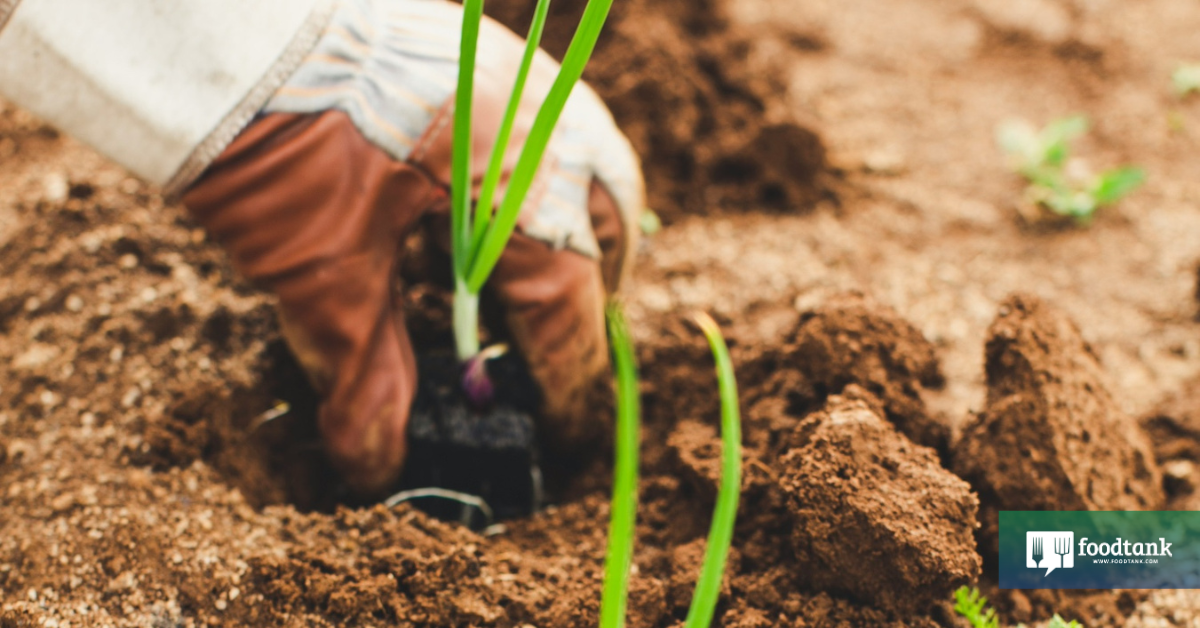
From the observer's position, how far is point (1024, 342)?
1.12 m

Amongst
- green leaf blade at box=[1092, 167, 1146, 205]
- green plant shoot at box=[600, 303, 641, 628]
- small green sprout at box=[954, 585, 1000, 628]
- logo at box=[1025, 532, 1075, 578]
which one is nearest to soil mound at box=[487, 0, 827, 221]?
green leaf blade at box=[1092, 167, 1146, 205]

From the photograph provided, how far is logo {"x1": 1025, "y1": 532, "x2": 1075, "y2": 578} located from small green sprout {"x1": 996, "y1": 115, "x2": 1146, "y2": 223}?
0.98m

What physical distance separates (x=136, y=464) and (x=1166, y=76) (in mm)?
2449

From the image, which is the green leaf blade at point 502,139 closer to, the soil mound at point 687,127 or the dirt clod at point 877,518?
the dirt clod at point 877,518

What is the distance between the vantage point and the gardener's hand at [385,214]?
3.34ft

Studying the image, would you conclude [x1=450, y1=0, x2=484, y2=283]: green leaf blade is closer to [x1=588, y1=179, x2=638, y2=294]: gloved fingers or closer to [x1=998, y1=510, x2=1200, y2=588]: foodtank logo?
[x1=588, y1=179, x2=638, y2=294]: gloved fingers

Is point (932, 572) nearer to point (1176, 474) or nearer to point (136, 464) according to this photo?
point (1176, 474)

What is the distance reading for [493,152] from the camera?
1014 mm

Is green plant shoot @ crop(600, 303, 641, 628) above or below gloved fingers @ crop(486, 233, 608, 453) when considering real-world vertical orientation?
below

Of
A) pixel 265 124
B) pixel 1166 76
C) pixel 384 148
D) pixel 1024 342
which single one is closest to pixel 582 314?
pixel 384 148

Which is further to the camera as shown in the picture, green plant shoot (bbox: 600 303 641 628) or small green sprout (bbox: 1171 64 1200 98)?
small green sprout (bbox: 1171 64 1200 98)

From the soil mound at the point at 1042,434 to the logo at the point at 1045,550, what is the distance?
0.11ft

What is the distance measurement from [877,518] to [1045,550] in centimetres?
29

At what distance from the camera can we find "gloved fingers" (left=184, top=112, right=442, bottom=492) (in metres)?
1.01
